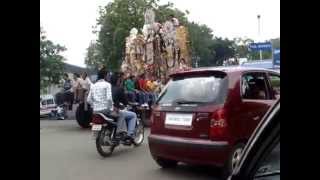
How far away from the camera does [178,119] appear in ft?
23.6

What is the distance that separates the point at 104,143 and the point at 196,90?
9.99 feet

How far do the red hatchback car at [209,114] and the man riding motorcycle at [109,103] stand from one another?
218 cm

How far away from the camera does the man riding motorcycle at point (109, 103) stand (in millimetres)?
9758

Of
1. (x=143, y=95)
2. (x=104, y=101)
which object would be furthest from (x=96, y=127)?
(x=143, y=95)

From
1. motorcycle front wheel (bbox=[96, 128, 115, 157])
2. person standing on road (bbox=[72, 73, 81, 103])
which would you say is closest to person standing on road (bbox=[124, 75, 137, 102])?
person standing on road (bbox=[72, 73, 81, 103])

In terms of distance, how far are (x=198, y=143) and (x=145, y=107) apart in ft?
28.9

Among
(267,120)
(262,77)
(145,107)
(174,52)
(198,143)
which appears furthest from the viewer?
(174,52)

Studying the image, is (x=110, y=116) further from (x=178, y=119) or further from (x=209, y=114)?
(x=209, y=114)

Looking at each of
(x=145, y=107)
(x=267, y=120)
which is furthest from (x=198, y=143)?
(x=145, y=107)

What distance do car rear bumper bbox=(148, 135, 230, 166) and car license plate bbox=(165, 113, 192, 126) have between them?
201mm

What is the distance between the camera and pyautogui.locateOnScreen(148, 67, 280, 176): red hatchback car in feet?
22.2
